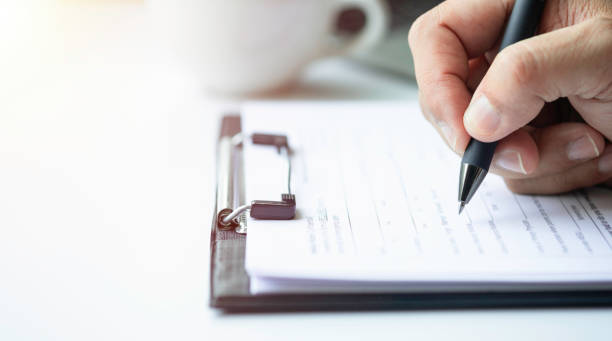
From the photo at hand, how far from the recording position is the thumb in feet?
→ 1.28

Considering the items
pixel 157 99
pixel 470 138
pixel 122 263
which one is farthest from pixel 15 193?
pixel 470 138

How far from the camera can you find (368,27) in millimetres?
771

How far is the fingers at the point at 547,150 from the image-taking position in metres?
0.45

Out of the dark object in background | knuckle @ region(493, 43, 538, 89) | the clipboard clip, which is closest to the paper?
the clipboard clip

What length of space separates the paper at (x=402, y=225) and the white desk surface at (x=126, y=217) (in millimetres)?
28

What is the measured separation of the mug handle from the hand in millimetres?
241

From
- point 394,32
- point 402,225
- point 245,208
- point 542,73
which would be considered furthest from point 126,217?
point 394,32

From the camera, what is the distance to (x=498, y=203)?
0.47m

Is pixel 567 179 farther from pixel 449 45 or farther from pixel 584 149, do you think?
pixel 449 45

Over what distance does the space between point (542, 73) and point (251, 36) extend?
36 cm

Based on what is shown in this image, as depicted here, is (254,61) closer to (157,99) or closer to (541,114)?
(157,99)

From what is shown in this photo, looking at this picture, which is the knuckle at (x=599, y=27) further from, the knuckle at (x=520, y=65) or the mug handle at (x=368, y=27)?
the mug handle at (x=368, y=27)

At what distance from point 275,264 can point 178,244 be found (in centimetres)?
11

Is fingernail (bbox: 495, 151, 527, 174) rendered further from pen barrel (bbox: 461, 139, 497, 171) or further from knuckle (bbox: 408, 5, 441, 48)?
knuckle (bbox: 408, 5, 441, 48)
